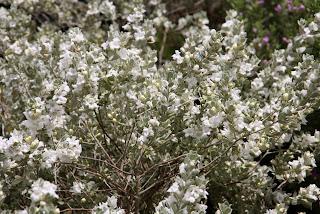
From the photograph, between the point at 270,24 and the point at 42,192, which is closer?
the point at 42,192

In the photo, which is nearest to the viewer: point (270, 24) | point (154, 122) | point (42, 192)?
point (42, 192)

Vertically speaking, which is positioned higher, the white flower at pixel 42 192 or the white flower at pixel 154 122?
the white flower at pixel 154 122

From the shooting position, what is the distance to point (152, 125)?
1.94 metres

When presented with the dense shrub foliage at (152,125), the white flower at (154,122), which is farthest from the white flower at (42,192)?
the white flower at (154,122)

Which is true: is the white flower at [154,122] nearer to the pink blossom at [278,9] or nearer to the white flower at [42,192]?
the white flower at [42,192]

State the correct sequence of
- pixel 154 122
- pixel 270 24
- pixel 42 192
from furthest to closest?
pixel 270 24, pixel 154 122, pixel 42 192

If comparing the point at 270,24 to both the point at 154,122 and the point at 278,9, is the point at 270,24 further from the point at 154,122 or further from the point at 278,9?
the point at 154,122

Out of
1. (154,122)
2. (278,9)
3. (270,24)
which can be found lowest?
(154,122)

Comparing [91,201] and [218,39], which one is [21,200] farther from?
[218,39]

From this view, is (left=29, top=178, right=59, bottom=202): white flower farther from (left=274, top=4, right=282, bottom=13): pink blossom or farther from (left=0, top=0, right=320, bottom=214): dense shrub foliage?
(left=274, top=4, right=282, bottom=13): pink blossom

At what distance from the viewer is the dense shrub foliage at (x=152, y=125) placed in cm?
195

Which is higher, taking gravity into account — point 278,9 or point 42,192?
point 278,9

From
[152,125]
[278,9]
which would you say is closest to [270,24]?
[278,9]

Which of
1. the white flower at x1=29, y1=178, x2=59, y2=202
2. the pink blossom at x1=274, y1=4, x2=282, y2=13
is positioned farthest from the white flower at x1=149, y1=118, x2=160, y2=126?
the pink blossom at x1=274, y1=4, x2=282, y2=13
